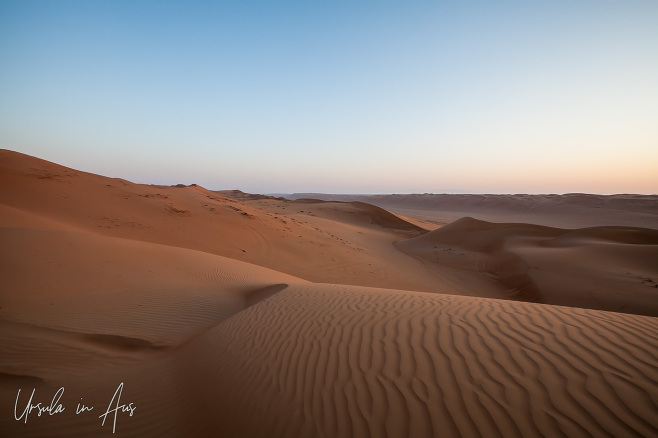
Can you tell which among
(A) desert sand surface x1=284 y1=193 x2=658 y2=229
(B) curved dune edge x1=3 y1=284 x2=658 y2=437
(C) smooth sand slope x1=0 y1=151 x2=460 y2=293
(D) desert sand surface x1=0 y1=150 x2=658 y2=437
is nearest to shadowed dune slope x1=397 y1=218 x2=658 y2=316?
(D) desert sand surface x1=0 y1=150 x2=658 y2=437

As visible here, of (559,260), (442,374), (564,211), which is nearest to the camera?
(442,374)

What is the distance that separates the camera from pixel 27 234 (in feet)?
22.2

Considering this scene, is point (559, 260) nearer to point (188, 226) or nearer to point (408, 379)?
point (408, 379)

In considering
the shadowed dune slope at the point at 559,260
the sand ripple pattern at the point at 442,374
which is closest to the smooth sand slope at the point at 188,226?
the shadowed dune slope at the point at 559,260

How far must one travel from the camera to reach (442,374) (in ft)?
7.94

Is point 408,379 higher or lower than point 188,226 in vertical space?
lower

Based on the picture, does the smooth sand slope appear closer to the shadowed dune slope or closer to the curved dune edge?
the shadowed dune slope

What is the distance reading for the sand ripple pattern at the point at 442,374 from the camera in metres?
1.94

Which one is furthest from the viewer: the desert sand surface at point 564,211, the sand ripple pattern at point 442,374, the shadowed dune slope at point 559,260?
the desert sand surface at point 564,211

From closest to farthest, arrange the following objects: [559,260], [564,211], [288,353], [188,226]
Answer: [288,353] → [559,260] → [188,226] → [564,211]

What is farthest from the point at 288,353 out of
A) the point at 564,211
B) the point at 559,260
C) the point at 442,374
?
the point at 564,211

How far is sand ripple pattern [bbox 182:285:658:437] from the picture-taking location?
1940mm

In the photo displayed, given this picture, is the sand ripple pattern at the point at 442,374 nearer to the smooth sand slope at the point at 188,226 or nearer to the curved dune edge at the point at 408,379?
the curved dune edge at the point at 408,379

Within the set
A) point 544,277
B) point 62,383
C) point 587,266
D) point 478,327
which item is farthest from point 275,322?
point 587,266
